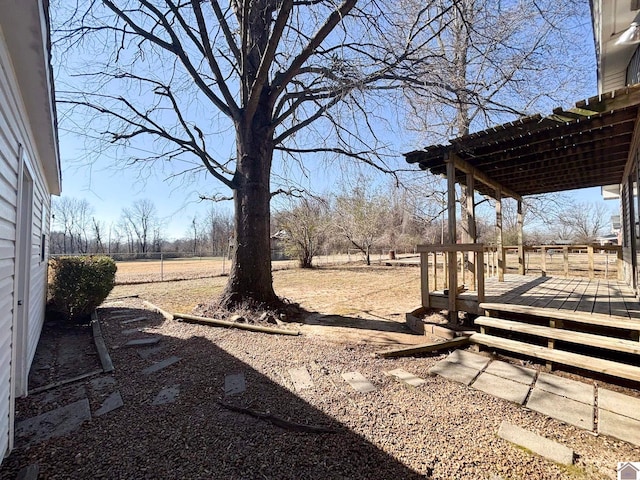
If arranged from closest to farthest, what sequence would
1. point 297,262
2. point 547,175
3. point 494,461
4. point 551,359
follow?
point 494,461 → point 551,359 → point 547,175 → point 297,262

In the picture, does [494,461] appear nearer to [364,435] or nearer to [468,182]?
[364,435]

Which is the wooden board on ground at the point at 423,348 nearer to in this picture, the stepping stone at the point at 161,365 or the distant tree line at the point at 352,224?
the distant tree line at the point at 352,224

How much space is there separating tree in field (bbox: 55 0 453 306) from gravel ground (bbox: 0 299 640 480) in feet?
9.55

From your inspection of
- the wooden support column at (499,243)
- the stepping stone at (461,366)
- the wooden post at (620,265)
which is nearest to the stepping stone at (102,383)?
the stepping stone at (461,366)

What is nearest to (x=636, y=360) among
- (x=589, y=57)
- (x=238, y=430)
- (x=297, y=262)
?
(x=238, y=430)

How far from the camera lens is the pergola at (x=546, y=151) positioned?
360cm

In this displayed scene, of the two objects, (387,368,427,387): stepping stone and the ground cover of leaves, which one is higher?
(387,368,427,387): stepping stone

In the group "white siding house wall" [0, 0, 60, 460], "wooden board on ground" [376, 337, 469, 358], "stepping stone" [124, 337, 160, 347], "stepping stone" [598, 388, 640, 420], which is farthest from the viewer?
"stepping stone" [124, 337, 160, 347]

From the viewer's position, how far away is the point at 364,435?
204 centimetres

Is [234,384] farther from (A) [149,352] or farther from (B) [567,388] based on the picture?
(B) [567,388]

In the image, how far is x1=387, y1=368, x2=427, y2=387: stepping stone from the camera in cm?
280

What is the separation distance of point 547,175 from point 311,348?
20.5 ft

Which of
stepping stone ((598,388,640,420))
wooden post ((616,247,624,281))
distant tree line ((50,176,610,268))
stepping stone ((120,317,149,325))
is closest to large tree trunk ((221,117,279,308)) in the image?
stepping stone ((120,317,149,325))

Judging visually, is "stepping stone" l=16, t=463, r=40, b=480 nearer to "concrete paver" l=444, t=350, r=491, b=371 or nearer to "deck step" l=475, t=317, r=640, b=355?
"concrete paver" l=444, t=350, r=491, b=371
